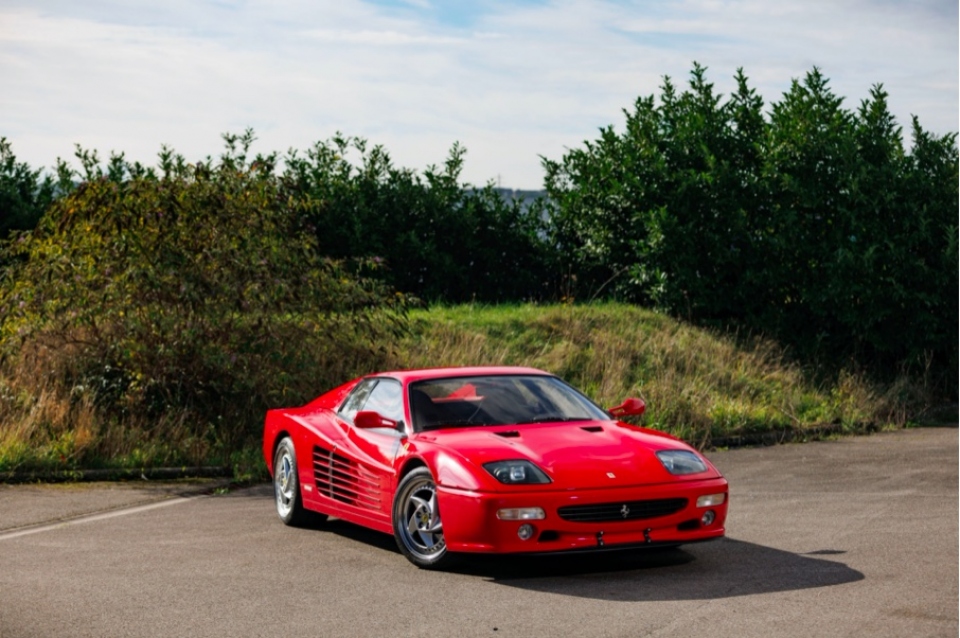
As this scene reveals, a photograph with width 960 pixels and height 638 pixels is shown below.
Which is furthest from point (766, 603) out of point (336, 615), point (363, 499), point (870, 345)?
point (870, 345)

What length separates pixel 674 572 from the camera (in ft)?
31.4

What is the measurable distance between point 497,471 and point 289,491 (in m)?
3.14

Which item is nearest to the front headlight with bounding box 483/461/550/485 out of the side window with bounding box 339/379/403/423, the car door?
the car door

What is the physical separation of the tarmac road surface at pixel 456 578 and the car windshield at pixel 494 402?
1037 millimetres

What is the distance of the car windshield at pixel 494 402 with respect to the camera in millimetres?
10609

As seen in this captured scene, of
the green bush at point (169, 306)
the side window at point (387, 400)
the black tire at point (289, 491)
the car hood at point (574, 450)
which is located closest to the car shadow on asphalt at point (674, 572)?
the car hood at point (574, 450)

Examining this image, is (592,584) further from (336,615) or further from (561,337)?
(561,337)

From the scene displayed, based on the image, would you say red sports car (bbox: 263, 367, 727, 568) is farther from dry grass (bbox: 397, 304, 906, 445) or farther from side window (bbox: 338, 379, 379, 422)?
dry grass (bbox: 397, 304, 906, 445)

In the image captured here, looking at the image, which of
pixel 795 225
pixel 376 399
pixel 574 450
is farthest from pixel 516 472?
pixel 795 225

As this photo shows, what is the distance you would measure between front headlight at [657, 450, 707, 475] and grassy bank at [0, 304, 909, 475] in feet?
22.2

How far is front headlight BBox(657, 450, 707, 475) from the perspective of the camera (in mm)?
9789

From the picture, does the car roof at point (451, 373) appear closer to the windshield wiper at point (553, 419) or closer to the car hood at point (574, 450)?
the windshield wiper at point (553, 419)

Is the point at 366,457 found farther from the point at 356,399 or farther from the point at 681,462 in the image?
the point at 681,462

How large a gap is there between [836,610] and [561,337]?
49.5 feet
